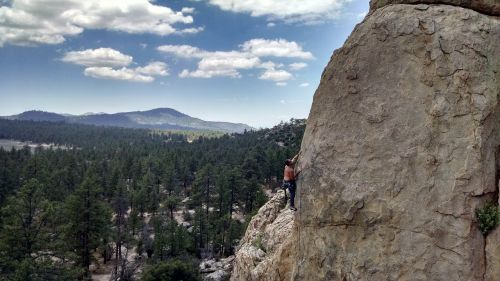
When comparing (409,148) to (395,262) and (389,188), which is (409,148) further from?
(395,262)

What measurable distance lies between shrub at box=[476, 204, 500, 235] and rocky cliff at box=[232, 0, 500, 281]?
165 mm

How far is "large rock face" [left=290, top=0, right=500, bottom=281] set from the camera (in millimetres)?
11898

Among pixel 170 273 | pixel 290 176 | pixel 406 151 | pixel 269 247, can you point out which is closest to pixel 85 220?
pixel 170 273

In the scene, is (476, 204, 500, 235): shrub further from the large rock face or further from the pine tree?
the pine tree

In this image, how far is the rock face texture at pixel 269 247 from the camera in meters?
16.8

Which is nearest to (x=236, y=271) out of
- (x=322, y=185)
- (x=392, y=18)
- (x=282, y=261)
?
(x=282, y=261)

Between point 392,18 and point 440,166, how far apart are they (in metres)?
5.18

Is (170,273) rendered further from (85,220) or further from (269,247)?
(269,247)

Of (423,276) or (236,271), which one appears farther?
(236,271)

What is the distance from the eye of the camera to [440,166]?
40.1 feet

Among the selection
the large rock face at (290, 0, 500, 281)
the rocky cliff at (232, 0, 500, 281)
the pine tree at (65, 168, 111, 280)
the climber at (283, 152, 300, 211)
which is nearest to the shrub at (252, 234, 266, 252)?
the climber at (283, 152, 300, 211)

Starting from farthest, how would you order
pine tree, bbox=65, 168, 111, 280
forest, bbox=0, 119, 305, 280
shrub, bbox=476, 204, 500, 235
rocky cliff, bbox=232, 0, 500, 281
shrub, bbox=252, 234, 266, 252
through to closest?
pine tree, bbox=65, 168, 111, 280 < forest, bbox=0, 119, 305, 280 < shrub, bbox=252, 234, 266, 252 < rocky cliff, bbox=232, 0, 500, 281 < shrub, bbox=476, 204, 500, 235

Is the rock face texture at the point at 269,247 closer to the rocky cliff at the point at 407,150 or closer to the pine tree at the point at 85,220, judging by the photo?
the rocky cliff at the point at 407,150

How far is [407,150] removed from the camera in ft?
41.9
